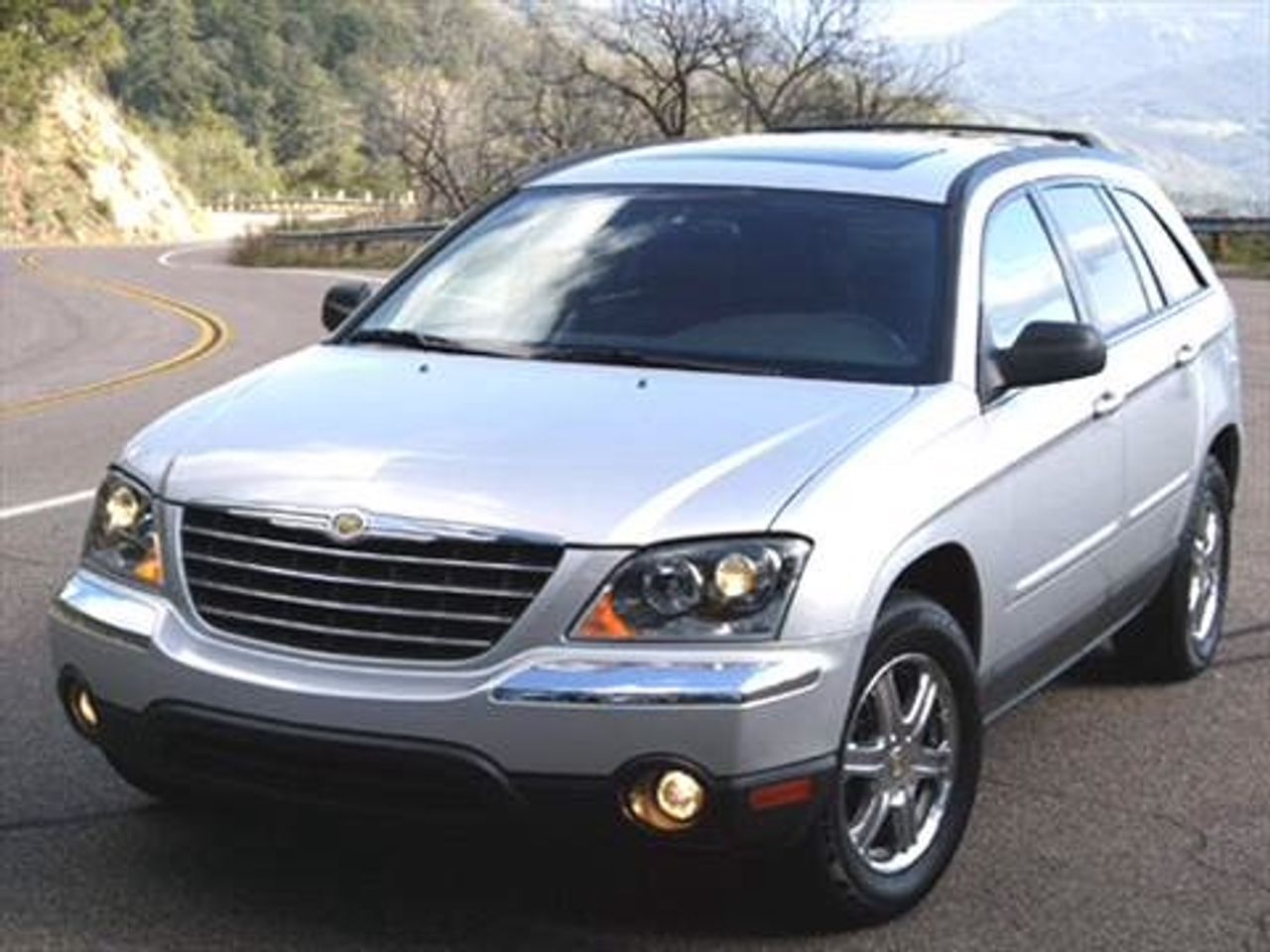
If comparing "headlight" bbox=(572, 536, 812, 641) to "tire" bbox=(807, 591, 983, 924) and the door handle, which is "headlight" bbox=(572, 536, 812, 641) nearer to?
"tire" bbox=(807, 591, 983, 924)

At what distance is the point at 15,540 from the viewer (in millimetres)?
8664

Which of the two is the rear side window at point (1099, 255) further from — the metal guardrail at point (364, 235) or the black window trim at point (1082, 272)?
the metal guardrail at point (364, 235)

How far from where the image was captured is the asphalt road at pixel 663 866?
4285mm

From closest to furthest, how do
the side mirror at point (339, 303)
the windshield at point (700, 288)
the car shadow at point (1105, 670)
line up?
the windshield at point (700, 288) → the side mirror at point (339, 303) → the car shadow at point (1105, 670)

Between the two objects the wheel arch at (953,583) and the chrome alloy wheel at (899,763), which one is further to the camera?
the wheel arch at (953,583)

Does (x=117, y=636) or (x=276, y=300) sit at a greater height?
(x=117, y=636)

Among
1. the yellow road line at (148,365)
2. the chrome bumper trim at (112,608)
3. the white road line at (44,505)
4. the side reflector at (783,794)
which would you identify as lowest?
the yellow road line at (148,365)

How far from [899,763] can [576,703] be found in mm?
932

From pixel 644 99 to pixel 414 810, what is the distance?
49161 mm

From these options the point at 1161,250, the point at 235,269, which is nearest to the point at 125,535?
the point at 1161,250

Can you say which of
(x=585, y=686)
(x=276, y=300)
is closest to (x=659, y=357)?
(x=585, y=686)

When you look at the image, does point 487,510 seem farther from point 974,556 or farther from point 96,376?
point 96,376

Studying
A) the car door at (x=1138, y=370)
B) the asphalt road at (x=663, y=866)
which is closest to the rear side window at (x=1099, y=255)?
the car door at (x=1138, y=370)

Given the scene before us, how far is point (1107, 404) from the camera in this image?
5.56 m
